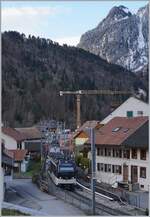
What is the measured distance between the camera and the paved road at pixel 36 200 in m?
7.64

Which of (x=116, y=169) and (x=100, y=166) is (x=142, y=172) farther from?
(x=100, y=166)

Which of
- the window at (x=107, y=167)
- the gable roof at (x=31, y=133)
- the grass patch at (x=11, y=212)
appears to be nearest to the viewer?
the grass patch at (x=11, y=212)

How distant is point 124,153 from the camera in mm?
12258

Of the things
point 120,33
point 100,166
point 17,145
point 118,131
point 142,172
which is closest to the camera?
point 120,33

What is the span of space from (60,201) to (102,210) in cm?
231

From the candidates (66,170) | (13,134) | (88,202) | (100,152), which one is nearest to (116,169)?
(100,152)

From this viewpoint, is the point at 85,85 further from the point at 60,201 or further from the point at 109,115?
the point at 60,201

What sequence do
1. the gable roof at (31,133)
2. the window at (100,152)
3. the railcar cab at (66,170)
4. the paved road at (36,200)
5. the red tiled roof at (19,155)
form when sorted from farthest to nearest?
the gable roof at (31,133)
the red tiled roof at (19,155)
the window at (100,152)
the railcar cab at (66,170)
the paved road at (36,200)

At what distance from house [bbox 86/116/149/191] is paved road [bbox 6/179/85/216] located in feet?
6.44

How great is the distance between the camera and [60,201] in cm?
920

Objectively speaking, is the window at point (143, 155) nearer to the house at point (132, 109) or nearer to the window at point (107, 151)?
the window at point (107, 151)

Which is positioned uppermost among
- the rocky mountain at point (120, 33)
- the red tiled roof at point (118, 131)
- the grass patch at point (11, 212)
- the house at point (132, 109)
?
the rocky mountain at point (120, 33)

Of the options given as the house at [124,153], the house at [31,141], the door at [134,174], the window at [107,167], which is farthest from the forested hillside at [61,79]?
the door at [134,174]

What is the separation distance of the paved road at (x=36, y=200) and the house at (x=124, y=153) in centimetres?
196
